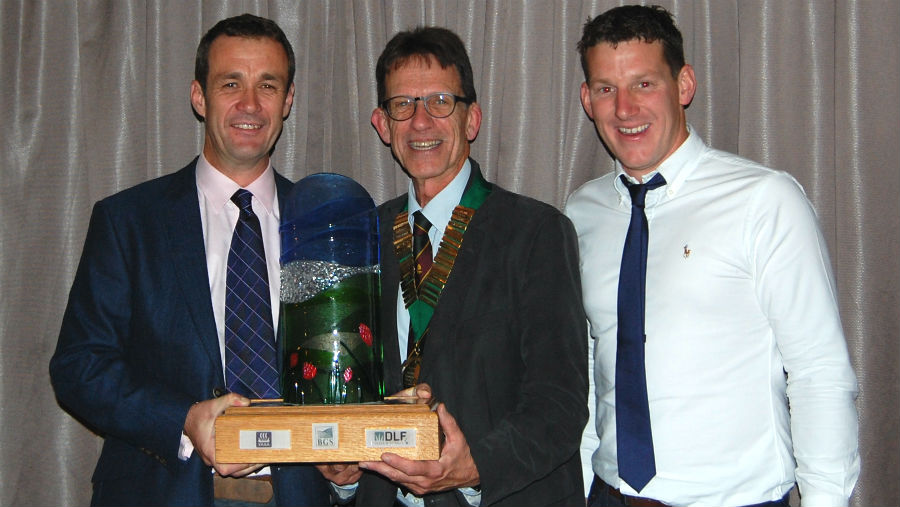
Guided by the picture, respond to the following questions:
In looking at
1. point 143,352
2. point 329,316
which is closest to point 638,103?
point 329,316

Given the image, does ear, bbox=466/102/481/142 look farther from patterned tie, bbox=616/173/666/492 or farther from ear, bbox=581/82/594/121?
patterned tie, bbox=616/173/666/492

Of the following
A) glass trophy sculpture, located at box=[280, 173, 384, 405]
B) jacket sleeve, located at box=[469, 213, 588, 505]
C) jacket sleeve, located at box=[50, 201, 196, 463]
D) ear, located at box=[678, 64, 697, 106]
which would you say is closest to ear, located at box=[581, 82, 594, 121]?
ear, located at box=[678, 64, 697, 106]

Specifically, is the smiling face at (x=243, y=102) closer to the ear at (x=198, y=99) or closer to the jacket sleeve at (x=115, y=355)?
the ear at (x=198, y=99)

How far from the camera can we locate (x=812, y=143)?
2.52 meters

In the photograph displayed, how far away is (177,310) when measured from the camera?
195cm

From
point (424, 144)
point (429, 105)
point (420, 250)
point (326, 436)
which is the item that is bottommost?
point (326, 436)

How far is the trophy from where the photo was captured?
1.55 m

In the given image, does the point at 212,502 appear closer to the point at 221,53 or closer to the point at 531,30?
the point at 221,53

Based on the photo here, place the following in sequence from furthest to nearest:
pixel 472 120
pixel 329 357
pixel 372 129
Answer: pixel 372 129, pixel 472 120, pixel 329 357

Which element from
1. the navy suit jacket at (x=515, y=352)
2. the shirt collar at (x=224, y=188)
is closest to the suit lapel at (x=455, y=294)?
the navy suit jacket at (x=515, y=352)

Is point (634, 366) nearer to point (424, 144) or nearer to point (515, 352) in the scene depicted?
point (515, 352)

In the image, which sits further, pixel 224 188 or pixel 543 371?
A: pixel 224 188

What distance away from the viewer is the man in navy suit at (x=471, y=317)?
5.90 feet

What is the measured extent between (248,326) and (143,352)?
0.26 metres
